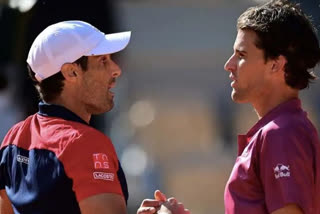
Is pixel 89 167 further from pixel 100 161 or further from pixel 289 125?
pixel 289 125

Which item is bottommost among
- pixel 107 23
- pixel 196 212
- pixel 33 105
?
pixel 196 212

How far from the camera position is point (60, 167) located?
10.8 feet

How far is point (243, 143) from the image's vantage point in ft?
11.3

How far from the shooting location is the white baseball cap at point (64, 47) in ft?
11.7

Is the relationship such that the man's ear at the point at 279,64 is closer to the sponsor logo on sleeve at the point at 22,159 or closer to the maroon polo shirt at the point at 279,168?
the maroon polo shirt at the point at 279,168

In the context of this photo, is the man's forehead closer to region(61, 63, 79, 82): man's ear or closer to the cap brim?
the cap brim

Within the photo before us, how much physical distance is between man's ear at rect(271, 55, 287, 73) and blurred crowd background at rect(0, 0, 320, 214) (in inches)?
174

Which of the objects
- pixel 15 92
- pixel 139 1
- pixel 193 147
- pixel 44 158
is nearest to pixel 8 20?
pixel 15 92

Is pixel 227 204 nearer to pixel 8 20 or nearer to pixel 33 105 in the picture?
pixel 33 105

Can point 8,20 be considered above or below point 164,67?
above

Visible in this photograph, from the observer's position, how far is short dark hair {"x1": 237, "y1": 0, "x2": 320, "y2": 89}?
10.9 feet

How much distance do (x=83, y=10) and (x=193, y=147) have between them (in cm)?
170

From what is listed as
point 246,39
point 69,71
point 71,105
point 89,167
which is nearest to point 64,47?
point 69,71

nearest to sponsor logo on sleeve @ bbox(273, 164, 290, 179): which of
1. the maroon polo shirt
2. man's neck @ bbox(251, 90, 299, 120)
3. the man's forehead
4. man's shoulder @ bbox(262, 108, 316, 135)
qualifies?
the maroon polo shirt
